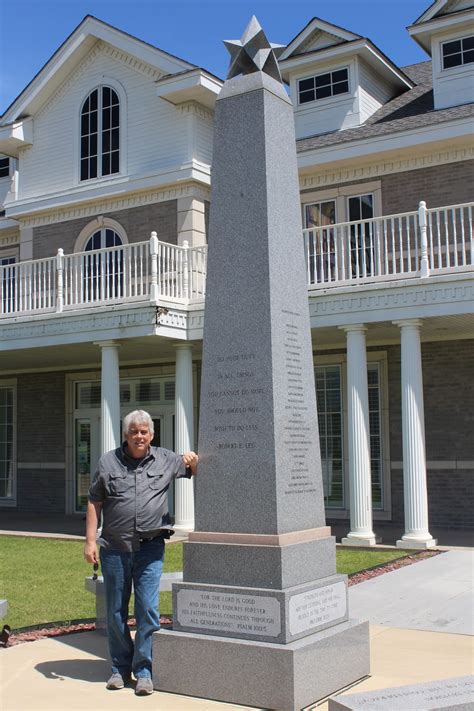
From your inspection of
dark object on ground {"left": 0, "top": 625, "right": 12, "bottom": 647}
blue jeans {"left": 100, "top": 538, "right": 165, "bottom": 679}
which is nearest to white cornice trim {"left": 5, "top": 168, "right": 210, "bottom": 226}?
dark object on ground {"left": 0, "top": 625, "right": 12, "bottom": 647}

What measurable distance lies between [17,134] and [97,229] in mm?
3095

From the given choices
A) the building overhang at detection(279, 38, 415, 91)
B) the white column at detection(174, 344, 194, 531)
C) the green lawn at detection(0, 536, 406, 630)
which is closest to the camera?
the green lawn at detection(0, 536, 406, 630)

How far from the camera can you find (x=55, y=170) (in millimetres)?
18891

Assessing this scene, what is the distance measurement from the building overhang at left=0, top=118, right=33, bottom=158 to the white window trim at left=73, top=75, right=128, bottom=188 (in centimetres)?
130

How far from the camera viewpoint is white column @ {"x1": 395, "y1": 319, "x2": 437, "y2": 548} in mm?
12133

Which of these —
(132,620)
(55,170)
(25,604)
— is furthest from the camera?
(55,170)

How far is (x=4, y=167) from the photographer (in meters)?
21.9

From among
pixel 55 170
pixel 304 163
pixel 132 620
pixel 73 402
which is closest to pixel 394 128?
pixel 304 163

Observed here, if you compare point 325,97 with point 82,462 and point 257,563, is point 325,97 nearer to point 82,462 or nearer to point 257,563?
point 82,462

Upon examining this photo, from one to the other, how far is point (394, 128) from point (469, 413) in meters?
5.31

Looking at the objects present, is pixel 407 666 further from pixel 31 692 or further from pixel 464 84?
pixel 464 84

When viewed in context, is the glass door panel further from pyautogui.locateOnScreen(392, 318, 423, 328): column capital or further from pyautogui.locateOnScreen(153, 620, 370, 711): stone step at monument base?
pyautogui.locateOnScreen(153, 620, 370, 711): stone step at monument base

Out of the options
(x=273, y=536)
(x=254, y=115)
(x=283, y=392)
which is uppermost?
(x=254, y=115)

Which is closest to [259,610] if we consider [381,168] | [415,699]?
[415,699]
